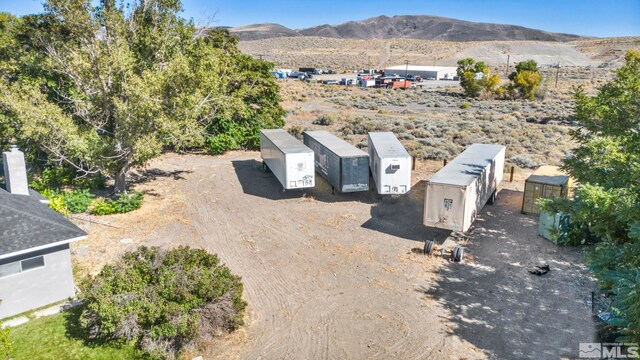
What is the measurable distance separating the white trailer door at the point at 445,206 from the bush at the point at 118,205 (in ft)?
47.8

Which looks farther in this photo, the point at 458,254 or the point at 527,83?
the point at 527,83

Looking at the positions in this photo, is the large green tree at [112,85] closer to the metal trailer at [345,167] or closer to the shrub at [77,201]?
the shrub at [77,201]

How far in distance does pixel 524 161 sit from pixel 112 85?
87.4 feet

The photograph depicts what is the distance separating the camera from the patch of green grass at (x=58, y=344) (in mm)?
12086

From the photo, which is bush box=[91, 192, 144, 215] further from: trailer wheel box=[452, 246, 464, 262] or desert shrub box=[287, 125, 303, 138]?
desert shrub box=[287, 125, 303, 138]

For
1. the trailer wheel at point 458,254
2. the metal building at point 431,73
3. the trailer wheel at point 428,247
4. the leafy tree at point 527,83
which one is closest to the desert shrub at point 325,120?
the trailer wheel at point 428,247

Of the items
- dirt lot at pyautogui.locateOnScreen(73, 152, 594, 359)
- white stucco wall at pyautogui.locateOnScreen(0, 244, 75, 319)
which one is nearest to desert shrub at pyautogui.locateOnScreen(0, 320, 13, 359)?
white stucco wall at pyautogui.locateOnScreen(0, 244, 75, 319)

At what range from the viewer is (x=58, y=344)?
1254 centimetres

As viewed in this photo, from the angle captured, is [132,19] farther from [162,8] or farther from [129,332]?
[129,332]

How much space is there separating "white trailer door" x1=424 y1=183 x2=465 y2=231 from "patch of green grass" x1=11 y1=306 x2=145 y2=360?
11789 mm

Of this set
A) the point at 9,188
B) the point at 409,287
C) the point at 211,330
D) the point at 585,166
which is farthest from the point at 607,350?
A: the point at 9,188

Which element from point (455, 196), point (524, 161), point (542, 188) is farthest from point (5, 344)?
point (524, 161)

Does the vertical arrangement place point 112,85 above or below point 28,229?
above

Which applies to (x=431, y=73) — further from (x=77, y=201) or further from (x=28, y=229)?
(x=28, y=229)
